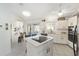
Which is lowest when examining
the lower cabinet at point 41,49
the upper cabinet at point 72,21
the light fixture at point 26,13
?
the lower cabinet at point 41,49

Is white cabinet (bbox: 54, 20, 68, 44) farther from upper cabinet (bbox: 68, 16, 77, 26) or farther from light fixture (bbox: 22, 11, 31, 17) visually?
light fixture (bbox: 22, 11, 31, 17)

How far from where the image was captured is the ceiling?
6.23 ft

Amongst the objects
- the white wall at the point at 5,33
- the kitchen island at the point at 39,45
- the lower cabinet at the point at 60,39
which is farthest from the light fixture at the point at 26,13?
the lower cabinet at the point at 60,39

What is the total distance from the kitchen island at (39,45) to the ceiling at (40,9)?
0.39 m

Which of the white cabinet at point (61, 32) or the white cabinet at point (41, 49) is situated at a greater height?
the white cabinet at point (61, 32)

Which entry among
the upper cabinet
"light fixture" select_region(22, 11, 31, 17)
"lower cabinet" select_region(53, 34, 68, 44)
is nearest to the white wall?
"light fixture" select_region(22, 11, 31, 17)

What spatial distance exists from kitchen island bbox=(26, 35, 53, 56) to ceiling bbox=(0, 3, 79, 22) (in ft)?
1.27

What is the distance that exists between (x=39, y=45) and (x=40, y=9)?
0.73 metres

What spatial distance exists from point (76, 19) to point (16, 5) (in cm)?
120

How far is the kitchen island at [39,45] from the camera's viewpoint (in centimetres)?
194

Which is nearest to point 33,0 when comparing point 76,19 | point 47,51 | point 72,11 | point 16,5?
point 16,5

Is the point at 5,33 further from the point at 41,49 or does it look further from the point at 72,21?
the point at 72,21

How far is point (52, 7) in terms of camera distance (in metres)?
1.93

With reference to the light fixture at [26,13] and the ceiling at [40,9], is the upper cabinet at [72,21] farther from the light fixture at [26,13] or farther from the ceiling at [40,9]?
the light fixture at [26,13]
